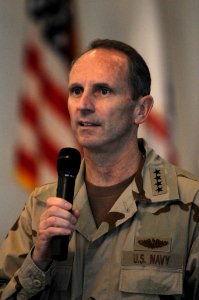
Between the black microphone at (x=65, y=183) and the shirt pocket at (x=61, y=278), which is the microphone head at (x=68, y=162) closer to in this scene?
the black microphone at (x=65, y=183)

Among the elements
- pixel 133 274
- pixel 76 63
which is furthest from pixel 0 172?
pixel 133 274

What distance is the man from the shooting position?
112 cm

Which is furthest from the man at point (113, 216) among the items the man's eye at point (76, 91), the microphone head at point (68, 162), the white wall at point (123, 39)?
the white wall at point (123, 39)

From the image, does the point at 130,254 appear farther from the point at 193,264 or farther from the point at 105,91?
the point at 105,91

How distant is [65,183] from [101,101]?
305mm

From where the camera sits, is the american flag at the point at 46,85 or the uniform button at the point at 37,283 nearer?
the uniform button at the point at 37,283

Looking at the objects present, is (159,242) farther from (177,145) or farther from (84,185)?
(177,145)

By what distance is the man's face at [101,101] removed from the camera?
1209mm

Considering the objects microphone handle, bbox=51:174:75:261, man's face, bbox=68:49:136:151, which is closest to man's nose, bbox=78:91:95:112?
man's face, bbox=68:49:136:151

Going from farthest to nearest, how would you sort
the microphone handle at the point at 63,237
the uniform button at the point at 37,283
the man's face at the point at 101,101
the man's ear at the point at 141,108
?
the man's ear at the point at 141,108 → the man's face at the point at 101,101 → the uniform button at the point at 37,283 → the microphone handle at the point at 63,237

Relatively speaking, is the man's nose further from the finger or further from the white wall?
the white wall

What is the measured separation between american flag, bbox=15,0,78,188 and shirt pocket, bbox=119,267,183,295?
2.52 ft

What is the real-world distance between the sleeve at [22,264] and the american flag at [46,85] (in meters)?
0.48

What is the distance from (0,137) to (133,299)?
91 centimetres
